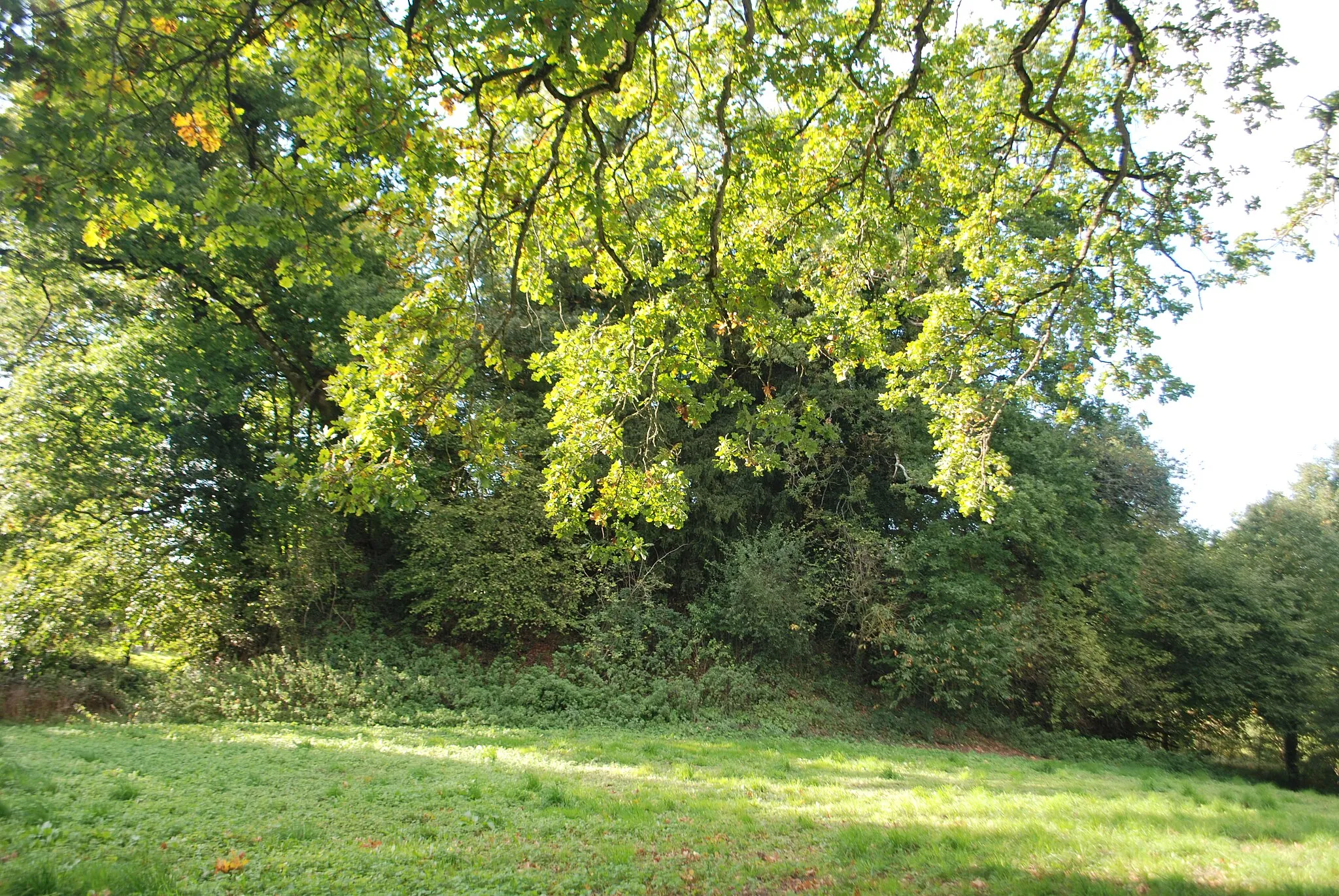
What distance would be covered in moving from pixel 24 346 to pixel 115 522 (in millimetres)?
3457

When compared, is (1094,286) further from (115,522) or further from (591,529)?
(115,522)

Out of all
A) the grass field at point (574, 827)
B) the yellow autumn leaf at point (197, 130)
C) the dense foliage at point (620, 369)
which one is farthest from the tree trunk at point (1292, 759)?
the yellow autumn leaf at point (197, 130)

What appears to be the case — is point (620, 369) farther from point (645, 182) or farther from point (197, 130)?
point (197, 130)

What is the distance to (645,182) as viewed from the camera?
7.80 m

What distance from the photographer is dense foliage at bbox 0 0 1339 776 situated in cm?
567

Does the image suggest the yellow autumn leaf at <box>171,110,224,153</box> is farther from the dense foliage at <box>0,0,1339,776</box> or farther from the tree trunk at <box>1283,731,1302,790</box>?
the tree trunk at <box>1283,731,1302,790</box>

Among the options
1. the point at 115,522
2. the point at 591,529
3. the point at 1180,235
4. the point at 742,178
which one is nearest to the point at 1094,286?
the point at 1180,235

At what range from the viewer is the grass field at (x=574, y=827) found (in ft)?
15.4

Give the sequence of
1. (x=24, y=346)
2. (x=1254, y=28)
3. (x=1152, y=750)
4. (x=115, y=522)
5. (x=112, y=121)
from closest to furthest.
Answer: (x=112, y=121) < (x=1254, y=28) < (x=24, y=346) < (x=115, y=522) < (x=1152, y=750)

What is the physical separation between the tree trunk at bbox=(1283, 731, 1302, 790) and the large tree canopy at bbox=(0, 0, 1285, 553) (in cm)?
1368

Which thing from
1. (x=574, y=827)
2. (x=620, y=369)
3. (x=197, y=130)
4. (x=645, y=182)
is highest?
(x=645, y=182)

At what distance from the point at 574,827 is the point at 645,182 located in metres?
6.20

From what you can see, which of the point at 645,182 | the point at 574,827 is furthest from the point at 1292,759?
the point at 645,182

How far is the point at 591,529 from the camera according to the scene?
Result: 18375 mm
